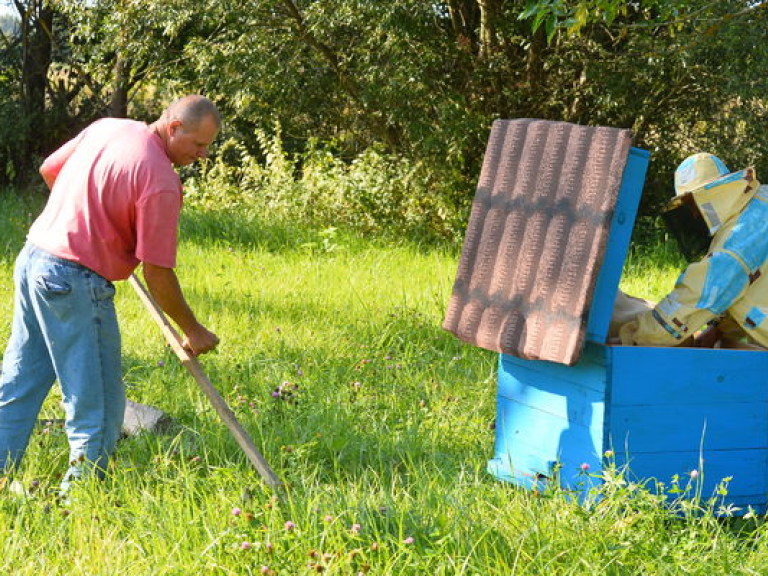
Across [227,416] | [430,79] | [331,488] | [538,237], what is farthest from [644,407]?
[430,79]

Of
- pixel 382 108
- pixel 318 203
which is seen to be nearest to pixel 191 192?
pixel 318 203

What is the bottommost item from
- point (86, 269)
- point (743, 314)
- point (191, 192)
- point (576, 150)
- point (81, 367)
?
point (191, 192)

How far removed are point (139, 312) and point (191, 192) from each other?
6.81 m

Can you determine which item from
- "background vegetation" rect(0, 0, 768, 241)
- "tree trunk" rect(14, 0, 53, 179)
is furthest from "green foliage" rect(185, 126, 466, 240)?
"tree trunk" rect(14, 0, 53, 179)

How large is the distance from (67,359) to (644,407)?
208cm

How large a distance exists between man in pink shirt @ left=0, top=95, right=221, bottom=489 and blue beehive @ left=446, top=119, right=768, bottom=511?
1246mm

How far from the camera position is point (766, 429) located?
3.87 m

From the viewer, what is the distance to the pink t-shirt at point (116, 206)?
362 centimetres

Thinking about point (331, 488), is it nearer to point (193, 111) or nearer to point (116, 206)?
point (116, 206)

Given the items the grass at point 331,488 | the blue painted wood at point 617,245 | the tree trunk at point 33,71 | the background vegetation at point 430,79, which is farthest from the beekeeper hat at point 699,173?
the tree trunk at point 33,71

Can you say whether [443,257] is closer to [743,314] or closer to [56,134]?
[743,314]

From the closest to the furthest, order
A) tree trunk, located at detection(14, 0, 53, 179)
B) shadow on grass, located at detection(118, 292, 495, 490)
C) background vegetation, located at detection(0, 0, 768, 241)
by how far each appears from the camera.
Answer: shadow on grass, located at detection(118, 292, 495, 490) → background vegetation, located at detection(0, 0, 768, 241) → tree trunk, located at detection(14, 0, 53, 179)

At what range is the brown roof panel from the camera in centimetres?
357

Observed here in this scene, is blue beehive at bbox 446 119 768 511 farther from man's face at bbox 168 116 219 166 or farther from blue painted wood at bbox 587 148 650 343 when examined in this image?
man's face at bbox 168 116 219 166
